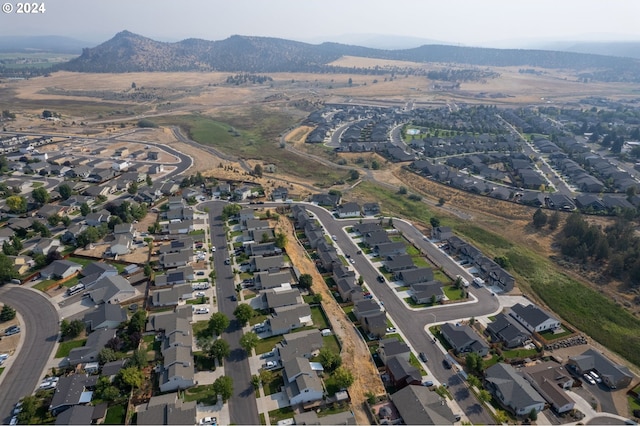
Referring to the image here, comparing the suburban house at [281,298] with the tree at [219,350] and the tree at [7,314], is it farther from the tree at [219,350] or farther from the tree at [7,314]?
the tree at [7,314]

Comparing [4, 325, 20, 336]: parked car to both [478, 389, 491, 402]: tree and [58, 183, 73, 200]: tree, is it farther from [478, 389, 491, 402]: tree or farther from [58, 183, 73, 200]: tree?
[478, 389, 491, 402]: tree

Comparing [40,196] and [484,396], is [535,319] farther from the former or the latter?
[40,196]

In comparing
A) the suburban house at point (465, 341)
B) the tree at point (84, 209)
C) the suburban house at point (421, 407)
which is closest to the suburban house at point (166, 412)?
the suburban house at point (421, 407)

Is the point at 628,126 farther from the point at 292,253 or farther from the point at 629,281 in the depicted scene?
the point at 292,253

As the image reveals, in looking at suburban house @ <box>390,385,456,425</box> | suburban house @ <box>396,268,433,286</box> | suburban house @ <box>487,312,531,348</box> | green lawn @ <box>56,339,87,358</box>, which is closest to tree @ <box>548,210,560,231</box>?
suburban house @ <box>396,268,433,286</box>

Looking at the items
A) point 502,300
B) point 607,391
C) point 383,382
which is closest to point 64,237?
point 383,382

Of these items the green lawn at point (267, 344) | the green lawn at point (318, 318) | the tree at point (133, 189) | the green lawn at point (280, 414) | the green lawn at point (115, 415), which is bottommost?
the green lawn at point (280, 414)

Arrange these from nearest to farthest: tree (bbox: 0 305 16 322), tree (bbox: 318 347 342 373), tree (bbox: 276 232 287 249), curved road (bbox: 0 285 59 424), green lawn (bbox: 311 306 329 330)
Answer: curved road (bbox: 0 285 59 424) → tree (bbox: 318 347 342 373) → tree (bbox: 0 305 16 322) → green lawn (bbox: 311 306 329 330) → tree (bbox: 276 232 287 249)
